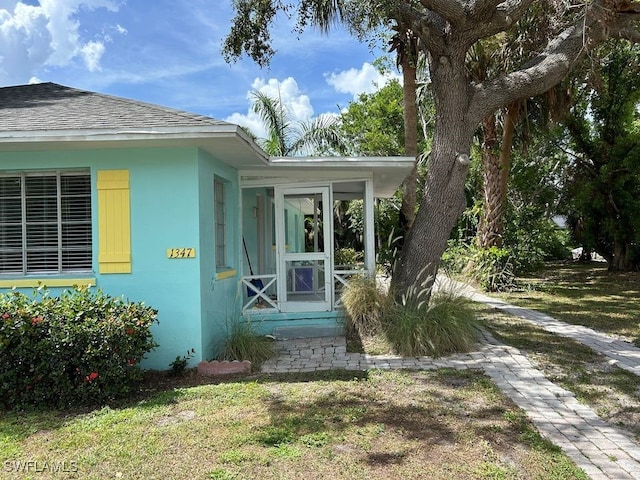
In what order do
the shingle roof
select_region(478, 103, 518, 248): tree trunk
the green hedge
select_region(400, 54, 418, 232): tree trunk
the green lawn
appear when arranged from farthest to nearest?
select_region(478, 103, 518, 248): tree trunk < select_region(400, 54, 418, 232): tree trunk < the shingle roof < the green lawn < the green hedge

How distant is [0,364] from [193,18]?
9.64 meters

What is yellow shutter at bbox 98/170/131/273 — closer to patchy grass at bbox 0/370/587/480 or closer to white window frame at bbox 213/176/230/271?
white window frame at bbox 213/176/230/271

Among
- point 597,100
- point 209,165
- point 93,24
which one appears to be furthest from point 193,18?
point 597,100

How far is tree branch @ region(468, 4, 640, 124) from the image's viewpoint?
8.80 meters

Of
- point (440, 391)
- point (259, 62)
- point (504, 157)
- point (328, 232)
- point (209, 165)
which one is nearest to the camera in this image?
point (440, 391)

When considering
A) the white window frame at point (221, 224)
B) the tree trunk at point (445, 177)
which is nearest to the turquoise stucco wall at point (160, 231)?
the white window frame at point (221, 224)

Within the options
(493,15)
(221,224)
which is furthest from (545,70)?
(221,224)

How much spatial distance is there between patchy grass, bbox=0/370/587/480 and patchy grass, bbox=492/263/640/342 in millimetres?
5346

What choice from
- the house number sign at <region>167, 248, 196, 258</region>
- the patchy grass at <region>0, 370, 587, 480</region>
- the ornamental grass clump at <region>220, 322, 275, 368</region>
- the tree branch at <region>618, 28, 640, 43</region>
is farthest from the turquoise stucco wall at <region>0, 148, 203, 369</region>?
the tree branch at <region>618, 28, 640, 43</region>

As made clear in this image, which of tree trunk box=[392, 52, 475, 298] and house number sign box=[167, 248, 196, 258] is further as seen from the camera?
tree trunk box=[392, 52, 475, 298]

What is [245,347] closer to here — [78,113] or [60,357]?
[60,357]

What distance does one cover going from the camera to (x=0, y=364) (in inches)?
201

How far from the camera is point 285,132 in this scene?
22469mm

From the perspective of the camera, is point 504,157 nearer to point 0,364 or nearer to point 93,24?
point 93,24
